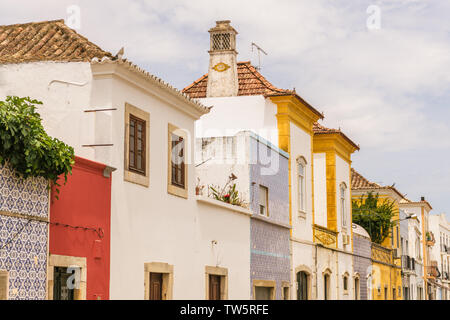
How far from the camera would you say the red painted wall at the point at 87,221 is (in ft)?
45.8

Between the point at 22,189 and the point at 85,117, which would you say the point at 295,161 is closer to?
the point at 85,117

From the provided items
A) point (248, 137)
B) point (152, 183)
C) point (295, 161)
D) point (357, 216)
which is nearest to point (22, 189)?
point (152, 183)

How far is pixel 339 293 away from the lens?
102 feet

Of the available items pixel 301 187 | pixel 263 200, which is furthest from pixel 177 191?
pixel 301 187

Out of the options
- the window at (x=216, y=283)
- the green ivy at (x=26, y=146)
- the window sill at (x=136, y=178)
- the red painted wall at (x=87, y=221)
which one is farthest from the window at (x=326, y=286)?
the green ivy at (x=26, y=146)

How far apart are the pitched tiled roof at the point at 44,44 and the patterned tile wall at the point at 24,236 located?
150 inches

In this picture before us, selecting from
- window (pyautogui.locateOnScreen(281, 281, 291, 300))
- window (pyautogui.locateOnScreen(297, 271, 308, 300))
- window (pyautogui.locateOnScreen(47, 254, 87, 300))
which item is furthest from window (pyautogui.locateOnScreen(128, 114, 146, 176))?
window (pyautogui.locateOnScreen(297, 271, 308, 300))

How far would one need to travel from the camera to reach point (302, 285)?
89.7 feet

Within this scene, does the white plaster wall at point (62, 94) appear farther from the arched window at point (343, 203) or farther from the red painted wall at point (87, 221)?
the arched window at point (343, 203)

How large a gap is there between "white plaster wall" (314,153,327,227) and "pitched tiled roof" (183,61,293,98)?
551cm

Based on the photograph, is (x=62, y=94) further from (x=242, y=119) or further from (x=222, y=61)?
(x=222, y=61)

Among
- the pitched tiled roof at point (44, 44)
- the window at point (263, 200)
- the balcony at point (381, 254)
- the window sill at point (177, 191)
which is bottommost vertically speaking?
the balcony at point (381, 254)

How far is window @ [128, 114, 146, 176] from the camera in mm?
16786

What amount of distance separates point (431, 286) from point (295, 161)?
40552 mm
